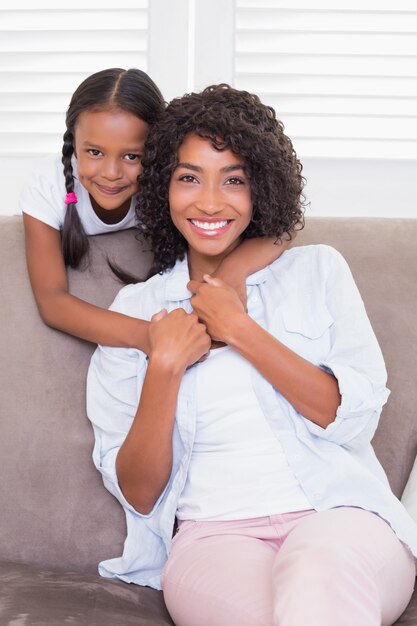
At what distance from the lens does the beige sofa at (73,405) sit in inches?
63.9

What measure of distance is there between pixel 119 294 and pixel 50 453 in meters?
0.33

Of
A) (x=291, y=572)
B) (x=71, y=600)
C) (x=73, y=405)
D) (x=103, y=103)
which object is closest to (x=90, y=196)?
(x=103, y=103)

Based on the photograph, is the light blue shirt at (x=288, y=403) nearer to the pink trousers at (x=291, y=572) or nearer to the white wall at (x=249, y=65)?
the pink trousers at (x=291, y=572)

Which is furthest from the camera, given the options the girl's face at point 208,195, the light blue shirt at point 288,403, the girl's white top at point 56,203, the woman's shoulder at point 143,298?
the girl's white top at point 56,203

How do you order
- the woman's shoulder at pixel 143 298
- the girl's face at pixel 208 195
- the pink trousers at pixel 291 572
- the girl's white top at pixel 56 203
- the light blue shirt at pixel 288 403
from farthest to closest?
the girl's white top at pixel 56 203 → the woman's shoulder at pixel 143 298 → the girl's face at pixel 208 195 → the light blue shirt at pixel 288 403 → the pink trousers at pixel 291 572

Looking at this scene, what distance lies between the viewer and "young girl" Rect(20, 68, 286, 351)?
5.42ft

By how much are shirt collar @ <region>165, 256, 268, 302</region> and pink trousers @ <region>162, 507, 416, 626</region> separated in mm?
414

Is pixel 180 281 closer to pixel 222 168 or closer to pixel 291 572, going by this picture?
pixel 222 168

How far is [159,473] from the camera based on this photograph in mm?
1489

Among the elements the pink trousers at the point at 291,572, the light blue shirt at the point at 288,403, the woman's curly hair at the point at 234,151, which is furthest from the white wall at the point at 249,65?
the pink trousers at the point at 291,572

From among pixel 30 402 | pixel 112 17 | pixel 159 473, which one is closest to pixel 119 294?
pixel 30 402

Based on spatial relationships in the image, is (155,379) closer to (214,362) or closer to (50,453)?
(214,362)

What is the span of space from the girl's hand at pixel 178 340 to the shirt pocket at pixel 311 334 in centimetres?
15

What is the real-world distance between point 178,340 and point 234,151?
35 centimetres
